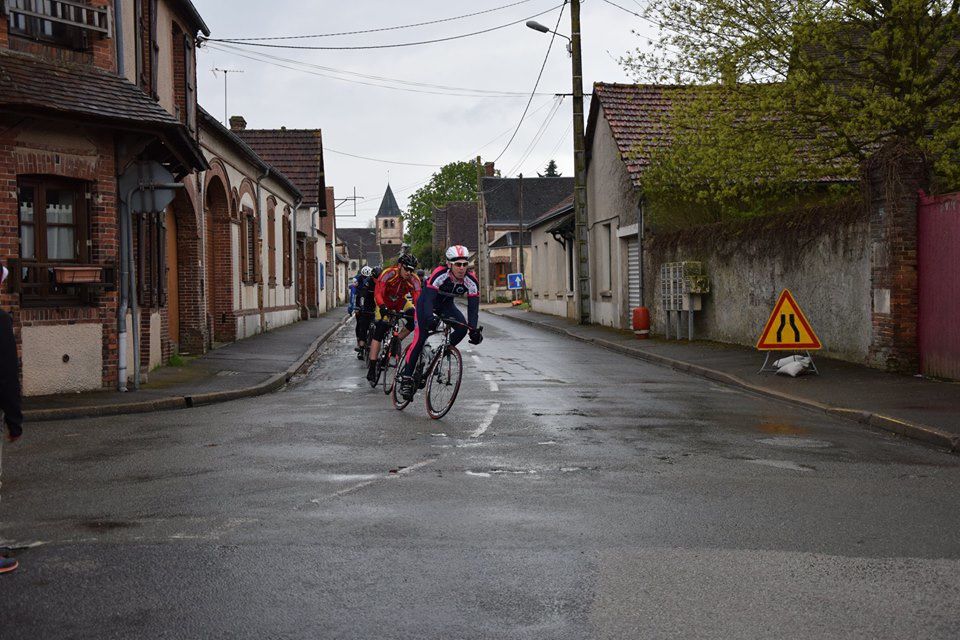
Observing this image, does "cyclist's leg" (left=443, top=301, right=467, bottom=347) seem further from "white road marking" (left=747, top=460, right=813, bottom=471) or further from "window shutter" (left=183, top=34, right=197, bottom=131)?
"window shutter" (left=183, top=34, right=197, bottom=131)

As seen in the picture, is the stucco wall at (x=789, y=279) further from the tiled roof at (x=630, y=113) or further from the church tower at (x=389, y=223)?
the church tower at (x=389, y=223)

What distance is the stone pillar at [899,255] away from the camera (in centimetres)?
1381

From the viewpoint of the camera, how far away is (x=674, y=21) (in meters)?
17.1

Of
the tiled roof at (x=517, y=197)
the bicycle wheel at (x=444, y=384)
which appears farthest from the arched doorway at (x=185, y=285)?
the tiled roof at (x=517, y=197)

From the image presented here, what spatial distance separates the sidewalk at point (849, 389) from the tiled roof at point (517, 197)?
58018mm

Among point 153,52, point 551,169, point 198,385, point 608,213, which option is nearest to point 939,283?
point 198,385

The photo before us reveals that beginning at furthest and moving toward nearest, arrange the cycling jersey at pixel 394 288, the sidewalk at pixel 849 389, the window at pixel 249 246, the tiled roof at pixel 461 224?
the tiled roof at pixel 461 224, the window at pixel 249 246, the cycling jersey at pixel 394 288, the sidewalk at pixel 849 389

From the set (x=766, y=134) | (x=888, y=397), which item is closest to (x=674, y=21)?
(x=766, y=134)

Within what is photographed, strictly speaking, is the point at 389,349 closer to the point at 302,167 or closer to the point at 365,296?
the point at 365,296

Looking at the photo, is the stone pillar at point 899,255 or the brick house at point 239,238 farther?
the brick house at point 239,238

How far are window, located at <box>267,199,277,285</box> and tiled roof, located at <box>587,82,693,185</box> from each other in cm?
1015

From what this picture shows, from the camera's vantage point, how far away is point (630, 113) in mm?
27453

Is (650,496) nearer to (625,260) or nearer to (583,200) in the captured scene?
(625,260)

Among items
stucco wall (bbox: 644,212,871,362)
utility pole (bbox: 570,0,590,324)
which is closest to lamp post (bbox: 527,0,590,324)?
utility pole (bbox: 570,0,590,324)
